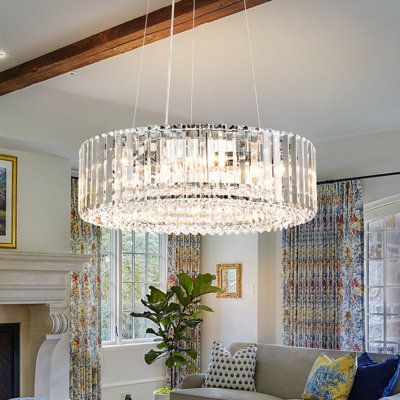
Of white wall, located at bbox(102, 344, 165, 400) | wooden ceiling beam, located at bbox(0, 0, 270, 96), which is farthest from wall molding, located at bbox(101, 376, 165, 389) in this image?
wooden ceiling beam, located at bbox(0, 0, 270, 96)

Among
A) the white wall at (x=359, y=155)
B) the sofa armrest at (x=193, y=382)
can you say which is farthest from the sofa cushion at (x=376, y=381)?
the white wall at (x=359, y=155)

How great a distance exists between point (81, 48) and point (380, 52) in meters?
1.93

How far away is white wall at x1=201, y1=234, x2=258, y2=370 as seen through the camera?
7.85 meters

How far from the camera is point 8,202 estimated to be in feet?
19.6

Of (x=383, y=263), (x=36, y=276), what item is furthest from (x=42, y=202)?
(x=383, y=263)

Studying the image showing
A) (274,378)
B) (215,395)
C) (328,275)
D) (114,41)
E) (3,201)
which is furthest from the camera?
(328,275)

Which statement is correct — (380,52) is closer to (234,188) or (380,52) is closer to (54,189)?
(234,188)

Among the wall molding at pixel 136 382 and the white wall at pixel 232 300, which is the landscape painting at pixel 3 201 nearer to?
the wall molding at pixel 136 382

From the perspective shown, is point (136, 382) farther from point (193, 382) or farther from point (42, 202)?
point (42, 202)

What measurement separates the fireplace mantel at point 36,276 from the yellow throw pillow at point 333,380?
2.18 metres

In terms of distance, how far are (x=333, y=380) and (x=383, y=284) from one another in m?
1.61

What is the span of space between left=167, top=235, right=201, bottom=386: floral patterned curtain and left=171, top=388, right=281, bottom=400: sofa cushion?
172 centimetres

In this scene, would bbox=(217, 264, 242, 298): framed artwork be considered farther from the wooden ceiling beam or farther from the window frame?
the wooden ceiling beam

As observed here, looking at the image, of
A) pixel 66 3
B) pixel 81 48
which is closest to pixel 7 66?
pixel 81 48
